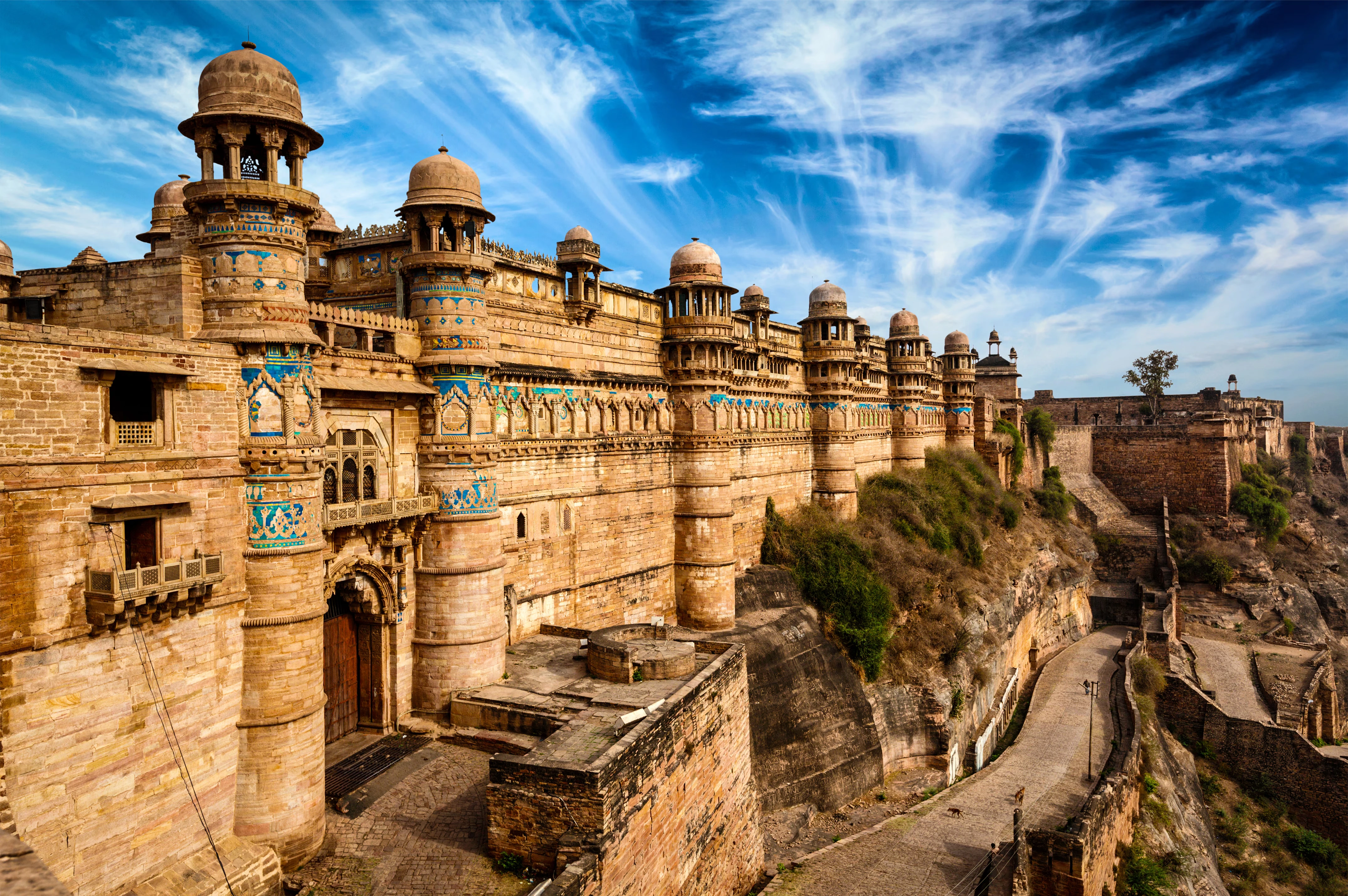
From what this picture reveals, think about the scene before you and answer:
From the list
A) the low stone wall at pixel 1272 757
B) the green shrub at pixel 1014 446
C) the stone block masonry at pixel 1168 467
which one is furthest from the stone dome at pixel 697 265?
the stone block masonry at pixel 1168 467

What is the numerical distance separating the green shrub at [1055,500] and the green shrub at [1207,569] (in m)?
7.25

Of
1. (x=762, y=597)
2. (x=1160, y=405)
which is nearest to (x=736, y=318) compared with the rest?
(x=762, y=597)

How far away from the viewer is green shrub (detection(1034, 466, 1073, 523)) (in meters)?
50.2

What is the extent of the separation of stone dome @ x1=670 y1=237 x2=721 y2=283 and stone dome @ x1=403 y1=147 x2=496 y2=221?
925 cm

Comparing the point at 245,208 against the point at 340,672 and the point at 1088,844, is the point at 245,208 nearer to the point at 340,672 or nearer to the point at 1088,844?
the point at 340,672

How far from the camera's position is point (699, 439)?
77.9 ft

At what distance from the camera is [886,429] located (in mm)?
40688

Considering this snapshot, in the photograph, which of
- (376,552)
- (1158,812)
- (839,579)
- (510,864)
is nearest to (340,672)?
(376,552)

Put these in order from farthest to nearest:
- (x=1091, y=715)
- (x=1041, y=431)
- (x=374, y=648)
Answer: (x=1041, y=431)
(x=1091, y=715)
(x=374, y=648)

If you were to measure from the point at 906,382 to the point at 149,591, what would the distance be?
124 ft

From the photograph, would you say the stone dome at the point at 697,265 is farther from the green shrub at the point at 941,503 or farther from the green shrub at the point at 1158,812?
the green shrub at the point at 1158,812

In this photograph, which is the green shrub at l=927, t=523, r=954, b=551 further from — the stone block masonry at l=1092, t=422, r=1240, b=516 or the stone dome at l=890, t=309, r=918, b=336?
the stone block masonry at l=1092, t=422, r=1240, b=516

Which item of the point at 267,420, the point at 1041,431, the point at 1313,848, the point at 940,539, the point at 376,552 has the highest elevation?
the point at 1041,431

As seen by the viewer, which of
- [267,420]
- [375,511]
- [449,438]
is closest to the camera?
[267,420]
